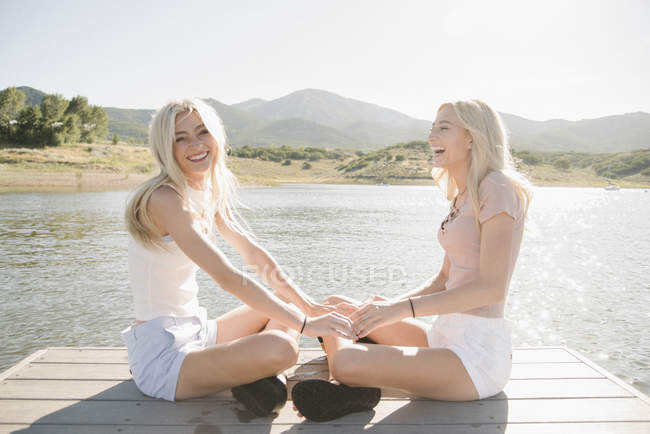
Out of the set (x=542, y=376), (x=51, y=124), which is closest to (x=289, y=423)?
(x=542, y=376)

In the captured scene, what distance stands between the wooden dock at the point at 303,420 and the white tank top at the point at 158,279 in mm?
543

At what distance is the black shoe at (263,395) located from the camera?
2328 mm

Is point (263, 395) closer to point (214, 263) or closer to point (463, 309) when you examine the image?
point (214, 263)

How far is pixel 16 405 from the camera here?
98.3 inches

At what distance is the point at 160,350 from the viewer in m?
2.39

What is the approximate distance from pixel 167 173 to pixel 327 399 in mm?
Answer: 1531

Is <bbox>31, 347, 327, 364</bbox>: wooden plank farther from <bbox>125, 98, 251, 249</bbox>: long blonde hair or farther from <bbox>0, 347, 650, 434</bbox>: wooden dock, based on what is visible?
<bbox>125, 98, 251, 249</bbox>: long blonde hair

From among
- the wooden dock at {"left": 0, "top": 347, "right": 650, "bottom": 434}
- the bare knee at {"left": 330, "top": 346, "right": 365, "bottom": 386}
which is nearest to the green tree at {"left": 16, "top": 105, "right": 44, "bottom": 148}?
the wooden dock at {"left": 0, "top": 347, "right": 650, "bottom": 434}

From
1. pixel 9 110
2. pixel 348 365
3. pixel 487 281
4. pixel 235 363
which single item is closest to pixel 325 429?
pixel 348 365

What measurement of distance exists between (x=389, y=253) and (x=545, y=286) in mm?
4149

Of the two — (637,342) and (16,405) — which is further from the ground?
(16,405)

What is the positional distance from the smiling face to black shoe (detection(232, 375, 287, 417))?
1284 millimetres

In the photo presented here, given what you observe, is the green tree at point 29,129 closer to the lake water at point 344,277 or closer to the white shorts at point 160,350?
the lake water at point 344,277

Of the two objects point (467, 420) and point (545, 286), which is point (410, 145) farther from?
point (467, 420)
